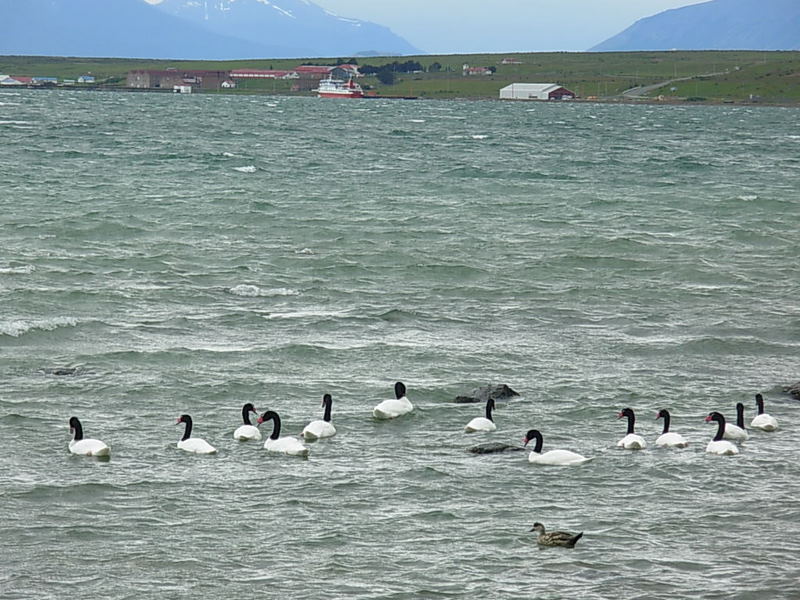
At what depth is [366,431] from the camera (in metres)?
18.8

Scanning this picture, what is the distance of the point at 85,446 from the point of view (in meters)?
17.1

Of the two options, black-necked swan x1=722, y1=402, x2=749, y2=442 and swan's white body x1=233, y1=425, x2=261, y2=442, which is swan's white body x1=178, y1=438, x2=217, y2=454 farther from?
black-necked swan x1=722, y1=402, x2=749, y2=442

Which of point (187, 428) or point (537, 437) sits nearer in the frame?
point (537, 437)

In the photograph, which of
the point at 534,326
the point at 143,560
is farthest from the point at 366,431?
the point at 534,326

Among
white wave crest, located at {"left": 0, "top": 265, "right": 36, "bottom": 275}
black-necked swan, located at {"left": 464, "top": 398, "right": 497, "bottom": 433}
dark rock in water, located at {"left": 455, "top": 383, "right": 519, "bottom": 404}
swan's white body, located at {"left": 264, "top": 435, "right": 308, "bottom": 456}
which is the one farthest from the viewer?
white wave crest, located at {"left": 0, "top": 265, "right": 36, "bottom": 275}

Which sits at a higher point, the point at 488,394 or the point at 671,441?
the point at 488,394

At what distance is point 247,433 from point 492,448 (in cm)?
350

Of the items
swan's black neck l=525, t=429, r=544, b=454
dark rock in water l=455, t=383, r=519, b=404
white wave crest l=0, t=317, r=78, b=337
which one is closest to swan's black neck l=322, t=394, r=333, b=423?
dark rock in water l=455, t=383, r=519, b=404

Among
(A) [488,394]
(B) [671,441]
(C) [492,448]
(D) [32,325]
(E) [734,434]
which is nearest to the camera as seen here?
(C) [492,448]

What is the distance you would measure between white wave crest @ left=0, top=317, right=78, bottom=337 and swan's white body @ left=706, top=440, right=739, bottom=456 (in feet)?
44.4

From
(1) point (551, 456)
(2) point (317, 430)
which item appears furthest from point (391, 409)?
(1) point (551, 456)

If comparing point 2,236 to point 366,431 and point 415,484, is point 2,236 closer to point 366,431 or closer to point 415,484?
point 366,431

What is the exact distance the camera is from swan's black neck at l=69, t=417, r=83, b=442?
17375 millimetres

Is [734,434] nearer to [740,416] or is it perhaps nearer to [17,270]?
[740,416]
